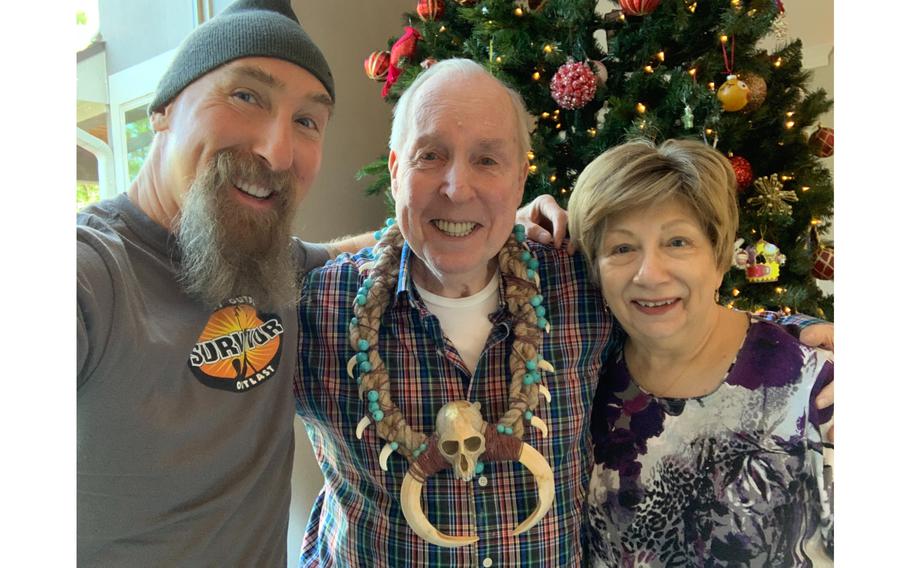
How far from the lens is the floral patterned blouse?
120 centimetres

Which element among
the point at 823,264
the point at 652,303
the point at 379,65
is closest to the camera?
the point at 652,303

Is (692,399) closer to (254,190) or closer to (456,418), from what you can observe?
(456,418)

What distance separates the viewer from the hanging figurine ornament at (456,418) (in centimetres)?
119

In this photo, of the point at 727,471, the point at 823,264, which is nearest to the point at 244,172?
the point at 727,471

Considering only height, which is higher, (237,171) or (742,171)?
(742,171)

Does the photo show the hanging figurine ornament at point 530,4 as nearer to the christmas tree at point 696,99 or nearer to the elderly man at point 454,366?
the christmas tree at point 696,99

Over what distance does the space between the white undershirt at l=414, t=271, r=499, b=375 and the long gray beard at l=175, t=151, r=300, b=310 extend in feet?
1.11

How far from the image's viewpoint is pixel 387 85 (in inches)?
85.2

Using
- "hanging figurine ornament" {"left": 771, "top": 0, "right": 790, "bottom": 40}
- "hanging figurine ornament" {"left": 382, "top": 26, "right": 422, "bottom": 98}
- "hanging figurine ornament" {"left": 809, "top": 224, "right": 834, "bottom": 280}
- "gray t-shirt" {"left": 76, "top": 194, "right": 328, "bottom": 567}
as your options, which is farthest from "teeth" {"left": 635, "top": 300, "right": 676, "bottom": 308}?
"hanging figurine ornament" {"left": 382, "top": 26, "right": 422, "bottom": 98}

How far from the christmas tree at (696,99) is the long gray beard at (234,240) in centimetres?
99

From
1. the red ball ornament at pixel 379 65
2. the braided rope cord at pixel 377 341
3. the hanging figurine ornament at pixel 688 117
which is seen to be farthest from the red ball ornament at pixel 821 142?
the red ball ornament at pixel 379 65

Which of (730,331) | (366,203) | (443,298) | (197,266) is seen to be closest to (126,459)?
(197,266)

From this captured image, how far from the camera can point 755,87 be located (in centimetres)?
179

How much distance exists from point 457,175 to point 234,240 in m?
0.51
